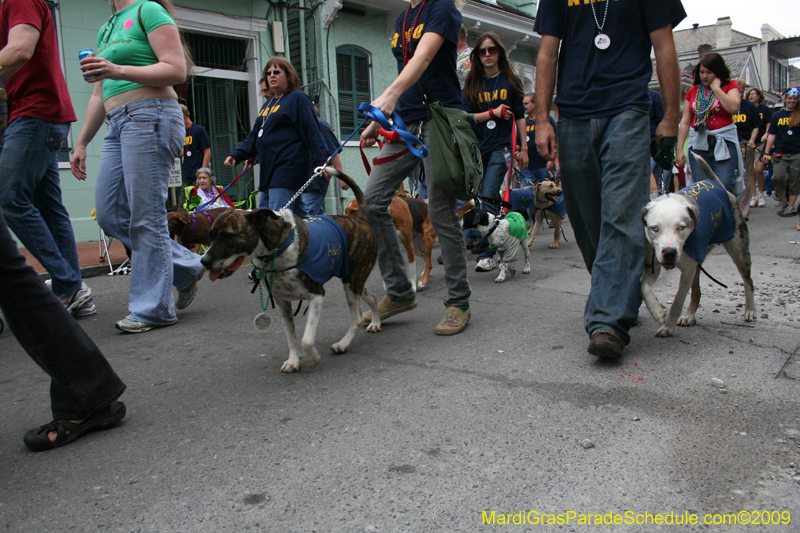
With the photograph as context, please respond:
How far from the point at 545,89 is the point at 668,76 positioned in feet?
2.13

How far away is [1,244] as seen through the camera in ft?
7.12

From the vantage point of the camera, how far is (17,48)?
143 inches

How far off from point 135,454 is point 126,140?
2.52 metres

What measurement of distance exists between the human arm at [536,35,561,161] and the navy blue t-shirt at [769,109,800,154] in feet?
29.2

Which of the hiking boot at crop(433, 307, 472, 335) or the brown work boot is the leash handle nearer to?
the hiking boot at crop(433, 307, 472, 335)

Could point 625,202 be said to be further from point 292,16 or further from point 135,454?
point 292,16

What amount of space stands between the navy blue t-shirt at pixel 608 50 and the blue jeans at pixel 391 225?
3.22 feet

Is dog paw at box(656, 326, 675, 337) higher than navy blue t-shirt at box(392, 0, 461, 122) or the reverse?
the reverse

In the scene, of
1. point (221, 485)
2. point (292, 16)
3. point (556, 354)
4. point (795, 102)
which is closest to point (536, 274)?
point (556, 354)

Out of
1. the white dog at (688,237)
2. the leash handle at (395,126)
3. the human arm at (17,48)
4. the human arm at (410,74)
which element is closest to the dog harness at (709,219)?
the white dog at (688,237)

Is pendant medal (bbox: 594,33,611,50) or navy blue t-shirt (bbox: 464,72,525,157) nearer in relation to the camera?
pendant medal (bbox: 594,33,611,50)

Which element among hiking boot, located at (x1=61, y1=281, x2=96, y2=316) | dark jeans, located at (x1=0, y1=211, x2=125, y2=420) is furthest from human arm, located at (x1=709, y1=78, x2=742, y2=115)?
dark jeans, located at (x1=0, y1=211, x2=125, y2=420)

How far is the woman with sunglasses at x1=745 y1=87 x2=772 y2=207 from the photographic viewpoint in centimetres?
1199

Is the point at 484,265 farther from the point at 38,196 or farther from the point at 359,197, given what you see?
the point at 38,196
